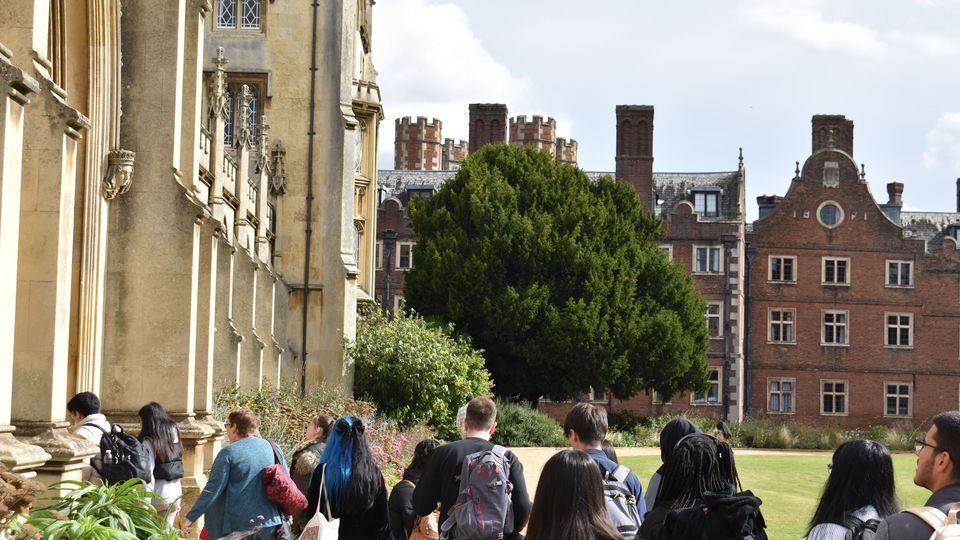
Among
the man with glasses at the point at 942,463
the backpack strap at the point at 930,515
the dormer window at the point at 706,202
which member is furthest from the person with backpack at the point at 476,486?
the dormer window at the point at 706,202

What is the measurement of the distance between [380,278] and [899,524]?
5296 cm

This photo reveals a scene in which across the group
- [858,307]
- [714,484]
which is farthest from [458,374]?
[858,307]

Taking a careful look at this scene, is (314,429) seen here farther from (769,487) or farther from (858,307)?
(858,307)

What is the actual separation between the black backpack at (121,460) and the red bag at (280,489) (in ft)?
3.41

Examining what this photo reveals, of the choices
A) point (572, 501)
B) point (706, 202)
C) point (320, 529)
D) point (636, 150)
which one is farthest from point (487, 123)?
point (572, 501)

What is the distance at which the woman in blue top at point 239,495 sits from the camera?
8.38 metres

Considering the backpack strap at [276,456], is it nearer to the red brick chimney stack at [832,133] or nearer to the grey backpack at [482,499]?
the grey backpack at [482,499]

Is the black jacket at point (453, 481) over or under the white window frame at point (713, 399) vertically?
over

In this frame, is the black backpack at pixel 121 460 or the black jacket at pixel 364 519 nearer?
the black jacket at pixel 364 519

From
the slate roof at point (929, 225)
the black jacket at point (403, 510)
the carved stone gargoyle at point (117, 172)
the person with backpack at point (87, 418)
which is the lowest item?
the black jacket at point (403, 510)

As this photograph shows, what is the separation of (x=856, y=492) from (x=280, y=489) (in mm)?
4004

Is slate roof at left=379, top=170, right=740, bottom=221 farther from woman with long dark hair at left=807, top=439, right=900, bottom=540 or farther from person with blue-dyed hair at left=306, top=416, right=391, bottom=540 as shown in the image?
woman with long dark hair at left=807, top=439, right=900, bottom=540

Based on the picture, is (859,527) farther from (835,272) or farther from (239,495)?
(835,272)

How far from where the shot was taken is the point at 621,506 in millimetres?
6691
